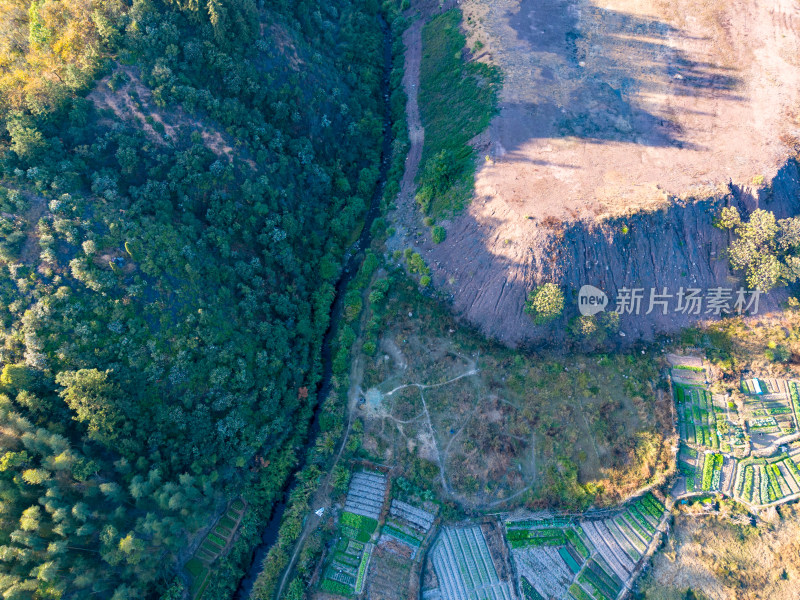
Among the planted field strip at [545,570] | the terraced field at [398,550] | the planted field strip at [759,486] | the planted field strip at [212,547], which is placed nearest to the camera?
the planted field strip at [212,547]

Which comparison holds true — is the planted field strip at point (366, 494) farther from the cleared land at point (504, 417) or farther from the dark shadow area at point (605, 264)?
the dark shadow area at point (605, 264)

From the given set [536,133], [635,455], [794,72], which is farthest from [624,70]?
[635,455]

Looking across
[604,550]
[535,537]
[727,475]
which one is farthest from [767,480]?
[535,537]

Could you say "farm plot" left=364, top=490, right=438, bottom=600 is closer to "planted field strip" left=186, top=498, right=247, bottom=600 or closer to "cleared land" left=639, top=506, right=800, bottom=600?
"planted field strip" left=186, top=498, right=247, bottom=600

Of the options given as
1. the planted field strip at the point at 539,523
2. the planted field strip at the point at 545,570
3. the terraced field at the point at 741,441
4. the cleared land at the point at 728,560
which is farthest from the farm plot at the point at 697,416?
the planted field strip at the point at 545,570

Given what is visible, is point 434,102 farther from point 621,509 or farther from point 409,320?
point 621,509

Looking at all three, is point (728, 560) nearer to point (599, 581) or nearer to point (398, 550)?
point (599, 581)
